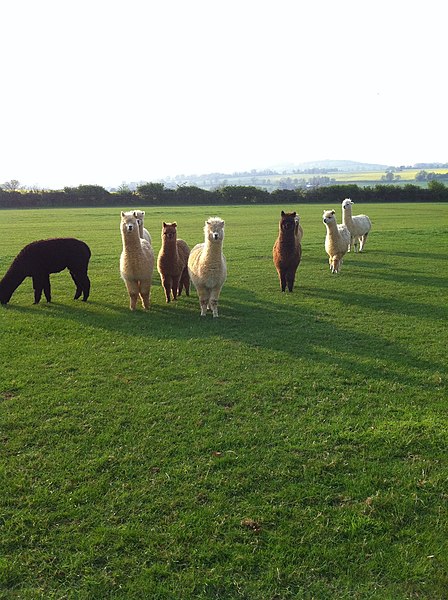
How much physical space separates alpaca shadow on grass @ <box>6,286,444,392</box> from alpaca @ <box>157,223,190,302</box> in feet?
1.32

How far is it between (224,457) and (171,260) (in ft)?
18.7

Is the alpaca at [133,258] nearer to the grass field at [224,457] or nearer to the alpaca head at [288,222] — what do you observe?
the grass field at [224,457]

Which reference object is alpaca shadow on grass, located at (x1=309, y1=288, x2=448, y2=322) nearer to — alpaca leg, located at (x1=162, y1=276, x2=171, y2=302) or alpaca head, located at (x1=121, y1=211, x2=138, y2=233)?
alpaca leg, located at (x1=162, y1=276, x2=171, y2=302)

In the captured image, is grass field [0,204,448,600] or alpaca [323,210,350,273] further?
alpaca [323,210,350,273]

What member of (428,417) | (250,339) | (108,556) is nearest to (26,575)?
(108,556)

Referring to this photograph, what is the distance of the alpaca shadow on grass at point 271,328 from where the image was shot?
20.4ft

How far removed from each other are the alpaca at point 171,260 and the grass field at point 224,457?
124cm

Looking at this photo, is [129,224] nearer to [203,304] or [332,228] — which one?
[203,304]

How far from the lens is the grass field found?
292cm

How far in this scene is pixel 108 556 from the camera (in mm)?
3018

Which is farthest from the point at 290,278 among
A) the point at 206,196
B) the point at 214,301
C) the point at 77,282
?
the point at 206,196

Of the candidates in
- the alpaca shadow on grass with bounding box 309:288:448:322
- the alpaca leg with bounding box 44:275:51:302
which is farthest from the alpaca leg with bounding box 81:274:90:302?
the alpaca shadow on grass with bounding box 309:288:448:322

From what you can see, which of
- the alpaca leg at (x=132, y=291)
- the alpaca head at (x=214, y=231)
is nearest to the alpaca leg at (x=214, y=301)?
the alpaca head at (x=214, y=231)

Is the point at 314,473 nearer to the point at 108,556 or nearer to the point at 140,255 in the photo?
the point at 108,556
